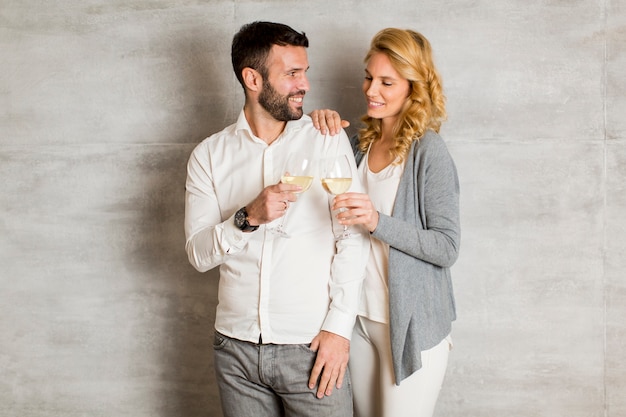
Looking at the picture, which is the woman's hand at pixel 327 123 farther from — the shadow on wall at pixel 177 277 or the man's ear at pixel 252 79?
the shadow on wall at pixel 177 277

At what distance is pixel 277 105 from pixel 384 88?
37cm

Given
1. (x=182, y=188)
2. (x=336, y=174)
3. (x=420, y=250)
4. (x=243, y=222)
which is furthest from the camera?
(x=182, y=188)

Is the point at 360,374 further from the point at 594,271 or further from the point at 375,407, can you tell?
the point at 594,271

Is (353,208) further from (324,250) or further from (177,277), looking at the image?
(177,277)

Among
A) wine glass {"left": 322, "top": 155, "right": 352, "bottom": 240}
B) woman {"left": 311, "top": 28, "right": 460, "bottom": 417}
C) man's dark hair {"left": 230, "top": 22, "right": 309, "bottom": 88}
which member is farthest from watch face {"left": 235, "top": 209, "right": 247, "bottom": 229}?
→ man's dark hair {"left": 230, "top": 22, "right": 309, "bottom": 88}

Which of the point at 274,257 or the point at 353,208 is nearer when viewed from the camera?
the point at 353,208

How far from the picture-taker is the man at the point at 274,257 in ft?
5.94

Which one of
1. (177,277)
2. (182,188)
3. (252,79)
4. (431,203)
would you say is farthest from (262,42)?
(177,277)

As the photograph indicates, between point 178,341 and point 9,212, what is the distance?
989mm

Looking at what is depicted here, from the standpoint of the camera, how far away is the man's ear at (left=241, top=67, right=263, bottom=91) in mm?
1939

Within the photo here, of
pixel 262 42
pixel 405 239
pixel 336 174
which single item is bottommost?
pixel 405 239

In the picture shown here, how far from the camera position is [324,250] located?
1872 millimetres

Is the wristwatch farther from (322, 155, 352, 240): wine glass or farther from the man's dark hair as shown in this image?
the man's dark hair

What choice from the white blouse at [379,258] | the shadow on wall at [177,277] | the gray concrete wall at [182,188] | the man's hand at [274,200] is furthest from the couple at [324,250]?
the shadow on wall at [177,277]
